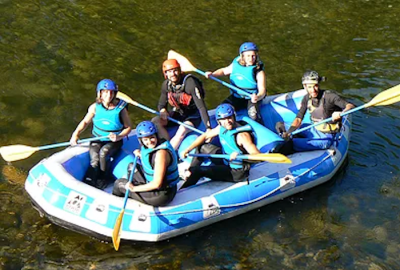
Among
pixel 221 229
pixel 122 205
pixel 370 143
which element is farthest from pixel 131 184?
pixel 370 143

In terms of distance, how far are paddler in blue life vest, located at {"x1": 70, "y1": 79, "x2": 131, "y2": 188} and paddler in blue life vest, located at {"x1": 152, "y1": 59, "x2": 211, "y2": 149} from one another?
0.76 m

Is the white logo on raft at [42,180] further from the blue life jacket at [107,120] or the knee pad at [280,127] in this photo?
the knee pad at [280,127]

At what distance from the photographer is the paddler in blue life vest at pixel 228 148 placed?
6.63 m

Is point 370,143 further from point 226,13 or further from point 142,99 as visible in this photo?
point 226,13

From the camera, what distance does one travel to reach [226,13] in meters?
13.1

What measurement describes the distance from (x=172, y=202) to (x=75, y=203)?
1.14m

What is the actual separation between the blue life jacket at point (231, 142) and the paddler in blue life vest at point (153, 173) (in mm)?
760

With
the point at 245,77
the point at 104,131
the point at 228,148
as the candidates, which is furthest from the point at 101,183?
the point at 245,77

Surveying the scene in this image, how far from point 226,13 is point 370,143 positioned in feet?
18.6

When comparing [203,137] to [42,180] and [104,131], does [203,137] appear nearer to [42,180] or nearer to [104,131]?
[104,131]

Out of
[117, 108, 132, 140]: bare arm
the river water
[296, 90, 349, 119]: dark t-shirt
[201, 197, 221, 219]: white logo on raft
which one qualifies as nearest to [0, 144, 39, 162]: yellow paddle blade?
the river water

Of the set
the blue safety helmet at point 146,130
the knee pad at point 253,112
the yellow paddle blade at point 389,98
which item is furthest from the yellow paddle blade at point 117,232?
the yellow paddle blade at point 389,98

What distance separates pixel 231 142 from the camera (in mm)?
6762

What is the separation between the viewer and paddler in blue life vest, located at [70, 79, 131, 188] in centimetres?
698
